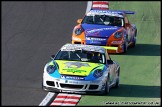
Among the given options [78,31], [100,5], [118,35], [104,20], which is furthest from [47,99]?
[100,5]

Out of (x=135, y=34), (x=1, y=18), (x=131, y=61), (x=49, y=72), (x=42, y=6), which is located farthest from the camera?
(x=42, y=6)

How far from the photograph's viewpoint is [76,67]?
64.6ft

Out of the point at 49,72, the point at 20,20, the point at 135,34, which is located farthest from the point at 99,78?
the point at 20,20

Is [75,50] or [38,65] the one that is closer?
[75,50]

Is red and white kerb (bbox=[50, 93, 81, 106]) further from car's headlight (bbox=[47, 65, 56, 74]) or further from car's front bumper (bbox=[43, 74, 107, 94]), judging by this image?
car's headlight (bbox=[47, 65, 56, 74])

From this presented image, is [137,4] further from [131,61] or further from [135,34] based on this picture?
[131,61]

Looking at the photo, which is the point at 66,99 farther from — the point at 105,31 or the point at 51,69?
the point at 105,31

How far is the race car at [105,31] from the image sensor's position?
83.8 ft

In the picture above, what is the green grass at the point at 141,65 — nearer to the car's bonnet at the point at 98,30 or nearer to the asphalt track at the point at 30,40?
the car's bonnet at the point at 98,30

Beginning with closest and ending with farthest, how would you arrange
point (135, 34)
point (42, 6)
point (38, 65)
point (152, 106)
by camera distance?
1. point (152, 106)
2. point (38, 65)
3. point (135, 34)
4. point (42, 6)

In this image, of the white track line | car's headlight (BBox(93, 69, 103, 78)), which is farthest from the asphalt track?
car's headlight (BBox(93, 69, 103, 78))

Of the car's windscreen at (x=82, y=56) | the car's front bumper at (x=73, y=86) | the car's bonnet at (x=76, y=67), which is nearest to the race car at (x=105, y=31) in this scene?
the car's windscreen at (x=82, y=56)

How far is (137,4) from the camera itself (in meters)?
33.5

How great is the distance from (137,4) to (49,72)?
47.7ft
